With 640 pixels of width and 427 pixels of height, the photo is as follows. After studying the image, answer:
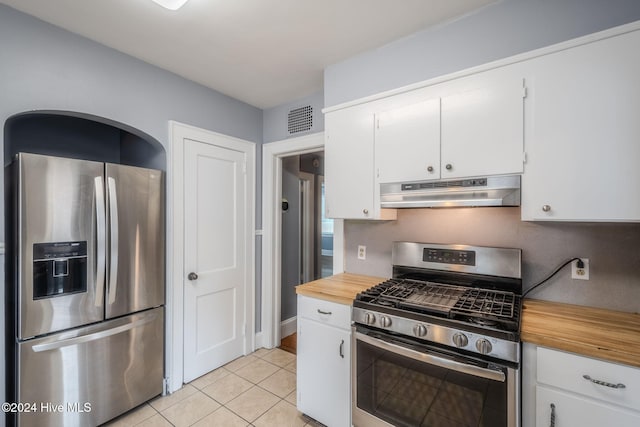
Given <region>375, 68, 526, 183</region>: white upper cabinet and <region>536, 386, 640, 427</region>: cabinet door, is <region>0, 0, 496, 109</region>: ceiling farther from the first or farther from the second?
<region>536, 386, 640, 427</region>: cabinet door

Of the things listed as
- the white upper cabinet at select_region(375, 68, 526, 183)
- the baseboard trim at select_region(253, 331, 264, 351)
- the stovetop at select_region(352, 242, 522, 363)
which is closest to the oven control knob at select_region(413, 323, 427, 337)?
the stovetop at select_region(352, 242, 522, 363)

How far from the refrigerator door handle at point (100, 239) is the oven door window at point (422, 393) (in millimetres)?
1656

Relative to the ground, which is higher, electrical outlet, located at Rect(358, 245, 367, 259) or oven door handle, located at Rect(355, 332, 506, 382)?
electrical outlet, located at Rect(358, 245, 367, 259)

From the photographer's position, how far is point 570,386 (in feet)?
3.73

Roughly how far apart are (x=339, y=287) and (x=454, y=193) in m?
0.93

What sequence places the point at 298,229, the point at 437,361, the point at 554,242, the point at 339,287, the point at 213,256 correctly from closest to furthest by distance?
the point at 437,361 → the point at 554,242 → the point at 339,287 → the point at 213,256 → the point at 298,229

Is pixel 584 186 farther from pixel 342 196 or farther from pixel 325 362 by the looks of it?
pixel 325 362

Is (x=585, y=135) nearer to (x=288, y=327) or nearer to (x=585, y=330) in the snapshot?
(x=585, y=330)

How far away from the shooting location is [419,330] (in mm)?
1413

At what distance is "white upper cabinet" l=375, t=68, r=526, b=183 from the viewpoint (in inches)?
58.6

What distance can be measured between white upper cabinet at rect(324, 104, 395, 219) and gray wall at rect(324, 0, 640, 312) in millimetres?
196

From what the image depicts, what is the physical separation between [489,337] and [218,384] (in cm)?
217

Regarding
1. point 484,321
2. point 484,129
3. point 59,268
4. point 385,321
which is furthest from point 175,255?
point 484,129

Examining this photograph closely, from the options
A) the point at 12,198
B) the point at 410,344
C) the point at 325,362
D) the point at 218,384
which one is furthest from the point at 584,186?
the point at 12,198
